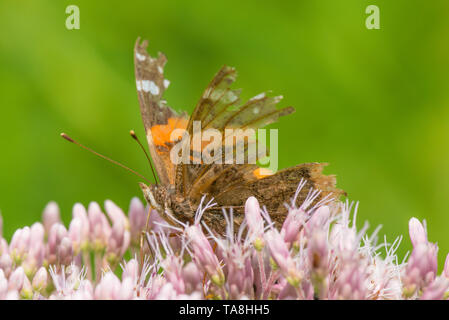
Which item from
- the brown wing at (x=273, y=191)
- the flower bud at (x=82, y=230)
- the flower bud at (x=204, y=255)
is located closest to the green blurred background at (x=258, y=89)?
the flower bud at (x=82, y=230)

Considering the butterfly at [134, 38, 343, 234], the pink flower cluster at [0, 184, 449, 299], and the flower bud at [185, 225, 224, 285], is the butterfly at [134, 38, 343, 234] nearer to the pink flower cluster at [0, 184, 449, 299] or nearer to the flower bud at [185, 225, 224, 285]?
the pink flower cluster at [0, 184, 449, 299]

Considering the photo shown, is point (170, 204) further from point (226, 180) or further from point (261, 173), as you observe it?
point (261, 173)

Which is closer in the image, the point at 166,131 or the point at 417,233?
the point at 417,233

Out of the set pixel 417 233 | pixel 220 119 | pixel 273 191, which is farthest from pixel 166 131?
pixel 417 233

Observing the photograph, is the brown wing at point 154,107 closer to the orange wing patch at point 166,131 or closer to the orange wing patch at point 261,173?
the orange wing patch at point 166,131

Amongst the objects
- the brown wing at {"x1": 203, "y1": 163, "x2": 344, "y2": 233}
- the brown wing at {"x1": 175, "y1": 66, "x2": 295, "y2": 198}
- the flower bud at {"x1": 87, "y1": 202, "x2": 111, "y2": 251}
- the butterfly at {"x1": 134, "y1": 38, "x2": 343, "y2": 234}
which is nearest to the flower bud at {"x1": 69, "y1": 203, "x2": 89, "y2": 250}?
the flower bud at {"x1": 87, "y1": 202, "x2": 111, "y2": 251}
